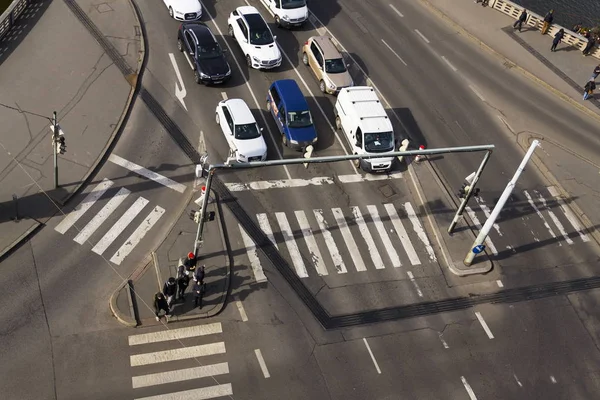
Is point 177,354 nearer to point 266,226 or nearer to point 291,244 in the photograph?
point 291,244

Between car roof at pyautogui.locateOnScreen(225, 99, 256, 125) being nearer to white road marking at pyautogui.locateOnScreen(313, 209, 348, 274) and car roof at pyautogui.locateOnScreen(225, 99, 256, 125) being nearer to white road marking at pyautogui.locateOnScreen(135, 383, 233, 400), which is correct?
white road marking at pyautogui.locateOnScreen(313, 209, 348, 274)

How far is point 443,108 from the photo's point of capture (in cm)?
3791

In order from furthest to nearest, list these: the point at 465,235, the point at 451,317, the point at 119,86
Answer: the point at 119,86
the point at 465,235
the point at 451,317

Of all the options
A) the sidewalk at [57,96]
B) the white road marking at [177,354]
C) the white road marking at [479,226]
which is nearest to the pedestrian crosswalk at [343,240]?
the white road marking at [479,226]

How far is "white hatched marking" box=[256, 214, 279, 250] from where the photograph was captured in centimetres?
2886

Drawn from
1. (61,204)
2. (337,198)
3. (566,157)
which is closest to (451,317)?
(337,198)

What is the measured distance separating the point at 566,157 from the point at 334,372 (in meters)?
21.4

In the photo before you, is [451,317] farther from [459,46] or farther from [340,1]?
[340,1]

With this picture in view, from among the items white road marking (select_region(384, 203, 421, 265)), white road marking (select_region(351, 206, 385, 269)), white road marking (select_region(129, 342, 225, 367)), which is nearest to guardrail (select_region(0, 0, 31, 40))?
white road marking (select_region(129, 342, 225, 367))

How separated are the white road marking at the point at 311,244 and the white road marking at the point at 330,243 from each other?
1.86 ft

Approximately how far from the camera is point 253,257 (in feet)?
91.7

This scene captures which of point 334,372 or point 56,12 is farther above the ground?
point 56,12

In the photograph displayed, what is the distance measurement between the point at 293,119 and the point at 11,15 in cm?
1923

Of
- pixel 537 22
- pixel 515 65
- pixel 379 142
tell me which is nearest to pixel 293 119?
pixel 379 142
